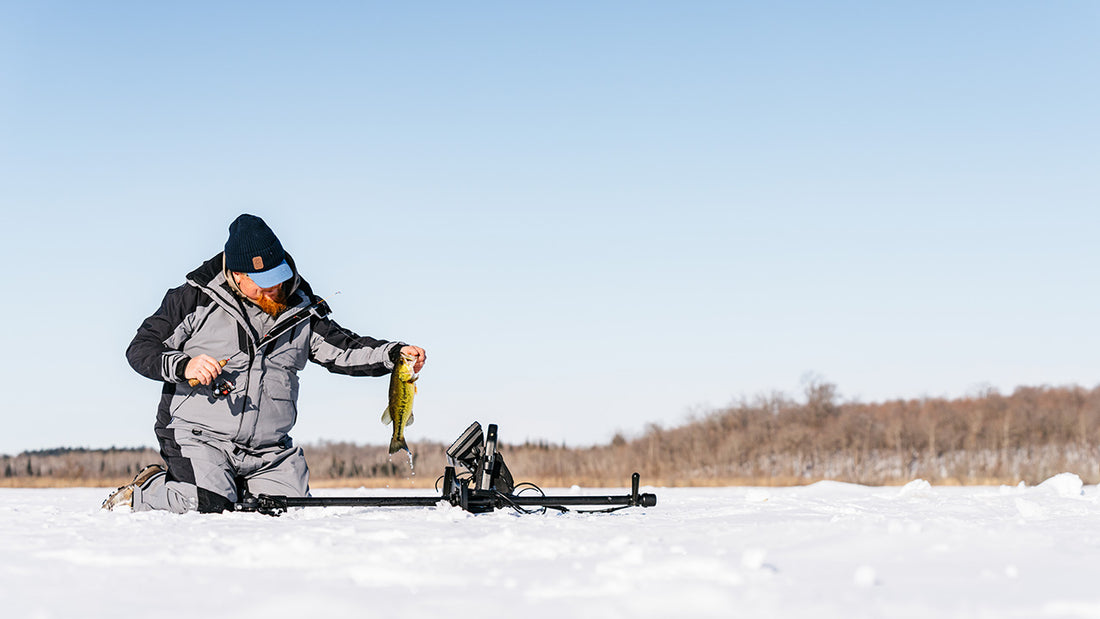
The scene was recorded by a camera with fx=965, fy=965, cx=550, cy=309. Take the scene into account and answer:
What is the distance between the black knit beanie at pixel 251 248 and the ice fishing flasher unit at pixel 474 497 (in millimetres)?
1240

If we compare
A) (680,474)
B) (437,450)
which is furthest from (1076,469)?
(437,450)

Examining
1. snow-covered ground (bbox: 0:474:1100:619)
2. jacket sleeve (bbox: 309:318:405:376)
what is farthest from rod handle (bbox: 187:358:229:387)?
snow-covered ground (bbox: 0:474:1100:619)

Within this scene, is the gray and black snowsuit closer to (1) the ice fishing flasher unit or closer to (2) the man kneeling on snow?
(2) the man kneeling on snow

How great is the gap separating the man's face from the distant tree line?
1309 centimetres

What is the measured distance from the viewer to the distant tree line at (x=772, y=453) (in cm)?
1997

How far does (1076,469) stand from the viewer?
17.4 m

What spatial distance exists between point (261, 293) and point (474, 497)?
165 cm

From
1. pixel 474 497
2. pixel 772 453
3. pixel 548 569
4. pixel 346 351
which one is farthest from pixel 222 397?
pixel 772 453

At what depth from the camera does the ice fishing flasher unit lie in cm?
493

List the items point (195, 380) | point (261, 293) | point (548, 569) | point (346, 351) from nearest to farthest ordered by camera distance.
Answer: point (548, 569) → point (195, 380) → point (261, 293) → point (346, 351)

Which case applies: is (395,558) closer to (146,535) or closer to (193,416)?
(146,535)

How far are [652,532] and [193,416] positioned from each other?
275 cm

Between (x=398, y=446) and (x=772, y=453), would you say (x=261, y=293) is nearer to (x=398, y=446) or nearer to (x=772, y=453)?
(x=398, y=446)

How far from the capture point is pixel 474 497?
5000 mm
